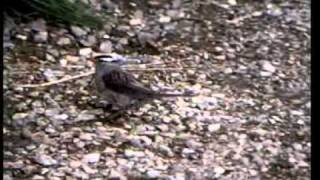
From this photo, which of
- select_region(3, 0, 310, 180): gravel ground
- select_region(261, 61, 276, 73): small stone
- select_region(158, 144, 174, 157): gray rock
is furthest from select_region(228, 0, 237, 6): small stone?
select_region(158, 144, 174, 157): gray rock

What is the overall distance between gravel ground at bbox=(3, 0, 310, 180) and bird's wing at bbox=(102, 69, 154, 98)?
6 centimetres

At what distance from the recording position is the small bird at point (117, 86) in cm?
226

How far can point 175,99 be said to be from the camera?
2352 mm

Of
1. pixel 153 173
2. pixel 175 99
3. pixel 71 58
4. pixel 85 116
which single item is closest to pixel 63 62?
pixel 71 58

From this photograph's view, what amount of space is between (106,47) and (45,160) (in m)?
0.60

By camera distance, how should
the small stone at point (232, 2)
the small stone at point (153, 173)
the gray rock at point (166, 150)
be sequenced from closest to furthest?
1. the small stone at point (153, 173)
2. the gray rock at point (166, 150)
3. the small stone at point (232, 2)

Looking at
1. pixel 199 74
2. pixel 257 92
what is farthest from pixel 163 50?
pixel 257 92

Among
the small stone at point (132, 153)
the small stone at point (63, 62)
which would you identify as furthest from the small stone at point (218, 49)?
the small stone at point (132, 153)

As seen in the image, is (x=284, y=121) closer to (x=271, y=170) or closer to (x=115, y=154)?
(x=271, y=170)

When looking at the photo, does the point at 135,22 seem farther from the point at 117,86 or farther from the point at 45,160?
the point at 45,160

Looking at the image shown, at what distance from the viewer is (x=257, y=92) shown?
2.38 metres

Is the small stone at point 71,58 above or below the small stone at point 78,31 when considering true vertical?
below

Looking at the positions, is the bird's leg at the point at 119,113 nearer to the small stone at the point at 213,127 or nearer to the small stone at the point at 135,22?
the small stone at the point at 213,127

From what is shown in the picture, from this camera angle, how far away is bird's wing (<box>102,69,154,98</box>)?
2.25 meters
